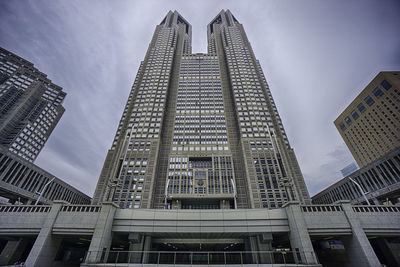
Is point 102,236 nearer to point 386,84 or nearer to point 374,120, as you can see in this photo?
point 386,84

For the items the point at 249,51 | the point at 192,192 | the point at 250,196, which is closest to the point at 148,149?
the point at 192,192

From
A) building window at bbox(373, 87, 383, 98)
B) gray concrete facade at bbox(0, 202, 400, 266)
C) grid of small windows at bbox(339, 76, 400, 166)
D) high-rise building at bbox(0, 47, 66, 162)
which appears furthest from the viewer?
high-rise building at bbox(0, 47, 66, 162)

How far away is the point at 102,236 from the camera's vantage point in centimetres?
2106

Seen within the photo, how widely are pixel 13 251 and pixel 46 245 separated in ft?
32.3

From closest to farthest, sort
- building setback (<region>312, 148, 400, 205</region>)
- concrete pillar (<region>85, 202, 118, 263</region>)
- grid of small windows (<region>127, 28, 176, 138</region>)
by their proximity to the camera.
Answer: concrete pillar (<region>85, 202, 118, 263</region>)
building setback (<region>312, 148, 400, 205</region>)
grid of small windows (<region>127, 28, 176, 138</region>)

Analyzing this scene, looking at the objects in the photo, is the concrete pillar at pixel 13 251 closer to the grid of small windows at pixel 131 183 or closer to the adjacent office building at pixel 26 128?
the grid of small windows at pixel 131 183

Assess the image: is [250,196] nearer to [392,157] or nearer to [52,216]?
[392,157]

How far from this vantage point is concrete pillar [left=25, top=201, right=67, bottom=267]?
20.2 meters

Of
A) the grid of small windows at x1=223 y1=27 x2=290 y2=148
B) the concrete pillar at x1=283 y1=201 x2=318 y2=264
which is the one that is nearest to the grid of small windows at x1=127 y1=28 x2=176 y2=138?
the grid of small windows at x1=223 y1=27 x2=290 y2=148

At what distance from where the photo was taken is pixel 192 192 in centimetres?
5928

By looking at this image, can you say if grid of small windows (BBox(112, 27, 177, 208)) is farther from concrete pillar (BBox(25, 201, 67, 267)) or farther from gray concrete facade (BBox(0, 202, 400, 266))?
gray concrete facade (BBox(0, 202, 400, 266))

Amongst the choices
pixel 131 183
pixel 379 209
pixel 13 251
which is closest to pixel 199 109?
pixel 131 183

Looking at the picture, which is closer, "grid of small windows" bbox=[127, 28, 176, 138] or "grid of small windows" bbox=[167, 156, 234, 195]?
"grid of small windows" bbox=[167, 156, 234, 195]

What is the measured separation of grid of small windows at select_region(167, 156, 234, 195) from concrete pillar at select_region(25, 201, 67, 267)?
1474 inches
